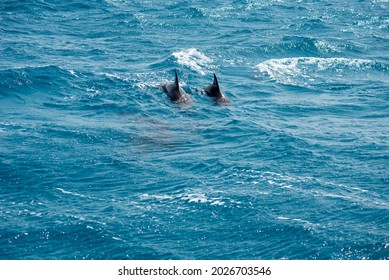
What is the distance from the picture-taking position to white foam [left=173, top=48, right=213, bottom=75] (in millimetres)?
60375

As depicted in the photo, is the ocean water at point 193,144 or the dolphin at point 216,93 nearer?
the ocean water at point 193,144

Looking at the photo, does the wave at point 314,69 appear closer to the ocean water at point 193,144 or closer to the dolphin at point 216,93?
the ocean water at point 193,144

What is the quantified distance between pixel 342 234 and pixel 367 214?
2.83m

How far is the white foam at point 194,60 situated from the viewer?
6038cm

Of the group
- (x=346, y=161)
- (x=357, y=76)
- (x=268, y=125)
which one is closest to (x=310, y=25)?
(x=357, y=76)

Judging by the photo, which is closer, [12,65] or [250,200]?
[250,200]

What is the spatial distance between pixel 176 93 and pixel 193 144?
9.67m

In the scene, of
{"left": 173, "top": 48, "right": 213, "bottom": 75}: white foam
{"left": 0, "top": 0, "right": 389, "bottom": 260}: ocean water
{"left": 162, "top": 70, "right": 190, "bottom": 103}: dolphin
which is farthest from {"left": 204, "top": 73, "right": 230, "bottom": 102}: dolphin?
{"left": 173, "top": 48, "right": 213, "bottom": 75}: white foam

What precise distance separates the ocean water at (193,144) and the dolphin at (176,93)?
80 cm

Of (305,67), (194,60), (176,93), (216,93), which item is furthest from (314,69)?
(176,93)

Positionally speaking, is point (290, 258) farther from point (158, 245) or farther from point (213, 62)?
point (213, 62)

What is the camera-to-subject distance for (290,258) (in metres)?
30.5

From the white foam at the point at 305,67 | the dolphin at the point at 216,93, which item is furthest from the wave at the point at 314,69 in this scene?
the dolphin at the point at 216,93

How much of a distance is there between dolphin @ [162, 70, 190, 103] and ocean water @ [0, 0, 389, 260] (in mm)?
802
